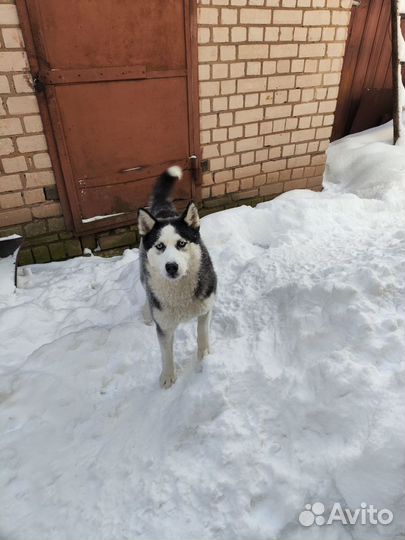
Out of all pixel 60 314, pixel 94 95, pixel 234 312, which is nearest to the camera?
pixel 234 312

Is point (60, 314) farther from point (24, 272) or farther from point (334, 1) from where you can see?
point (334, 1)

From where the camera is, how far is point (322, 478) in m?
1.71

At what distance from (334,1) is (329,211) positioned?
288 cm

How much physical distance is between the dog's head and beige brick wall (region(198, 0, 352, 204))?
8.69 ft

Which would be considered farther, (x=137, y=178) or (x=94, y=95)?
(x=137, y=178)

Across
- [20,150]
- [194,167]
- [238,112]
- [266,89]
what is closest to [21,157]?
[20,150]

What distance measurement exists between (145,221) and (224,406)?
1.30 m

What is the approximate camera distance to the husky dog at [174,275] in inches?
83.5

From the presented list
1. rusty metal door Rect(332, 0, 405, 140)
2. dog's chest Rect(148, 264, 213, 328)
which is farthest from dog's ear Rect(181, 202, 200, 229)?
rusty metal door Rect(332, 0, 405, 140)

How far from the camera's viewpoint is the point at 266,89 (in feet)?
15.2

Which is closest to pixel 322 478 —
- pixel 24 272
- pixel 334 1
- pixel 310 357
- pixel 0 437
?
pixel 310 357

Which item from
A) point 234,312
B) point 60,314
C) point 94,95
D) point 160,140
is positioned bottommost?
point 60,314

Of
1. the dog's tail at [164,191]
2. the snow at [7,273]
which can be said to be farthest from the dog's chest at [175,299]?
the snow at [7,273]

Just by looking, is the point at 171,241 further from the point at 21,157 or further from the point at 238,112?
the point at 238,112
